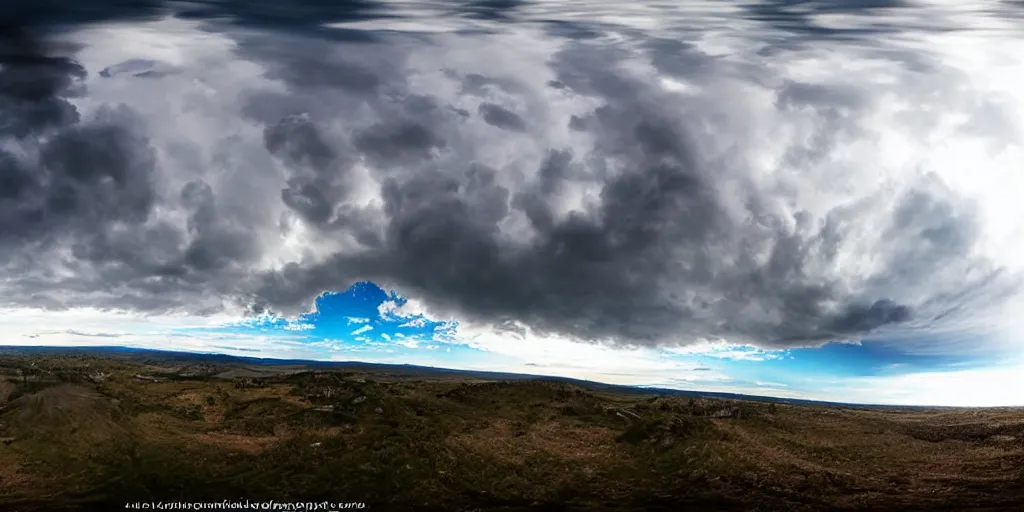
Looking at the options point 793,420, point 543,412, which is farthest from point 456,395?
point 793,420

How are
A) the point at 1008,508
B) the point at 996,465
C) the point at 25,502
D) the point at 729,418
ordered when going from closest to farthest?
the point at 1008,508 < the point at 25,502 < the point at 996,465 < the point at 729,418

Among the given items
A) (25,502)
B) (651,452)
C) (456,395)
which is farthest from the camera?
(456,395)

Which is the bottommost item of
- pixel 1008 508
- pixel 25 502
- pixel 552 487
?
pixel 25 502

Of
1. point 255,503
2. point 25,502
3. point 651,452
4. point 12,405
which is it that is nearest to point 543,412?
point 651,452

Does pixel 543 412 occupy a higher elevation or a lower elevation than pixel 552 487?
higher

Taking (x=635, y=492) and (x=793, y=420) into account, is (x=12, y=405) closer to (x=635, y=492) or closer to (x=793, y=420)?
(x=635, y=492)

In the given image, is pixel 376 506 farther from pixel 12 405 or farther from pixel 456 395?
pixel 12 405

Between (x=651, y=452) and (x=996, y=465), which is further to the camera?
(x=651, y=452)
